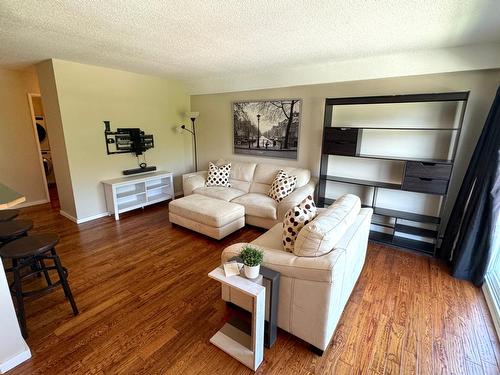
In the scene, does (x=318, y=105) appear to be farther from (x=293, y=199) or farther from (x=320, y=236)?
(x=320, y=236)

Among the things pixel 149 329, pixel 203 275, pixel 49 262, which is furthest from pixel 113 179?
pixel 149 329

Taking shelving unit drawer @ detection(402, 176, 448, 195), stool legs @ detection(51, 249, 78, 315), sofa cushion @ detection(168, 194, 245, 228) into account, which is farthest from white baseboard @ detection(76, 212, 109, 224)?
shelving unit drawer @ detection(402, 176, 448, 195)

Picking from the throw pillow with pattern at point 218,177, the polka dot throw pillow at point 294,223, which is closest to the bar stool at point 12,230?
the polka dot throw pillow at point 294,223

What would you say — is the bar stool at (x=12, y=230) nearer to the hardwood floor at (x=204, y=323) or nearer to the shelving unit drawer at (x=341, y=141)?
the hardwood floor at (x=204, y=323)

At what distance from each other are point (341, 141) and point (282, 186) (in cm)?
101

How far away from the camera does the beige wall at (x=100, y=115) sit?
3.51 metres

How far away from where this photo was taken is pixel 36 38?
246 centimetres

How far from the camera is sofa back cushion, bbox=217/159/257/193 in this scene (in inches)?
167

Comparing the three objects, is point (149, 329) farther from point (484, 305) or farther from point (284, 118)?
point (284, 118)

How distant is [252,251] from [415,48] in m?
2.88

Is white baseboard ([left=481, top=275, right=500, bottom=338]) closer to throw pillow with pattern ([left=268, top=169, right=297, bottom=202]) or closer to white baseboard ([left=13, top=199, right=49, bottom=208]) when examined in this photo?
throw pillow with pattern ([left=268, top=169, right=297, bottom=202])

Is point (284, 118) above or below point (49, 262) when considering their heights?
above

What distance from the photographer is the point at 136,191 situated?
14.3 feet

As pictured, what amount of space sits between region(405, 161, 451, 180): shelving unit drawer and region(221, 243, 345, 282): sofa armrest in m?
1.76
